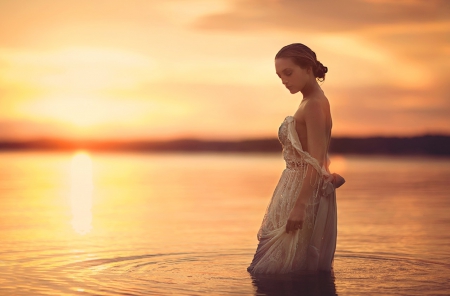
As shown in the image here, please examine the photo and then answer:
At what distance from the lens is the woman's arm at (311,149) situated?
760cm

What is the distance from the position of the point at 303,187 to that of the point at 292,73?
3.49 ft

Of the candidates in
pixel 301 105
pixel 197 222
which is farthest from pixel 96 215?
pixel 301 105

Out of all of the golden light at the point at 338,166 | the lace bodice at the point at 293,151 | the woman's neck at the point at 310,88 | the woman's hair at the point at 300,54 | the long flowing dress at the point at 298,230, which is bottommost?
the long flowing dress at the point at 298,230

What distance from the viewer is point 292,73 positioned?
7.69 meters

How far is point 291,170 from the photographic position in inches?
315

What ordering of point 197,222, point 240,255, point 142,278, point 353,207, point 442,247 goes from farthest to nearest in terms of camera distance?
point 353,207, point 197,222, point 442,247, point 240,255, point 142,278

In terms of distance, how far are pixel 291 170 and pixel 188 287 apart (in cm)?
150

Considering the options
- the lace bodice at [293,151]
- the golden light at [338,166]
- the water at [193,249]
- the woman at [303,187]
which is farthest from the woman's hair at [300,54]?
the golden light at [338,166]

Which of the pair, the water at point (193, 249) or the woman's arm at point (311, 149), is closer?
the woman's arm at point (311, 149)

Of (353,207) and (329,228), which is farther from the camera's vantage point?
(353,207)

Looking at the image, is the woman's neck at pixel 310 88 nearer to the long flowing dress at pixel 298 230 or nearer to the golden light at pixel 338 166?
the long flowing dress at pixel 298 230

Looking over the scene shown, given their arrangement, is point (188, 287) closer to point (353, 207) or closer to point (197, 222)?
point (197, 222)

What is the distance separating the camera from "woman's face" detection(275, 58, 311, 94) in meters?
7.68

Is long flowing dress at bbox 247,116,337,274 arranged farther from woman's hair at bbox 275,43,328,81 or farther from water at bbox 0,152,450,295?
woman's hair at bbox 275,43,328,81
